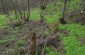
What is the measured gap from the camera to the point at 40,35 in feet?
95.6

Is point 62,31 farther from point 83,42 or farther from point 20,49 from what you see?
point 20,49

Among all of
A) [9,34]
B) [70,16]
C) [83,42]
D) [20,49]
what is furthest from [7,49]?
[70,16]

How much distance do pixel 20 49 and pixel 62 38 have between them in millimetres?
6978

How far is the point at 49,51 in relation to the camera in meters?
24.1

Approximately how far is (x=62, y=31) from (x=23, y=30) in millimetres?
6382

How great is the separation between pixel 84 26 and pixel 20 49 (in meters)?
13.6

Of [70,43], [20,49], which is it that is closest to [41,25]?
[70,43]

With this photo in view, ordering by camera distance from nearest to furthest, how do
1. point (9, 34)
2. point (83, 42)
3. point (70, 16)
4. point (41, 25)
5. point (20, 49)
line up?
point (20, 49) → point (83, 42) → point (9, 34) → point (41, 25) → point (70, 16)

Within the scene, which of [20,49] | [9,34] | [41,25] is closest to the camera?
[20,49]

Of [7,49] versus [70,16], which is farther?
[70,16]

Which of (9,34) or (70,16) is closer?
A: (9,34)

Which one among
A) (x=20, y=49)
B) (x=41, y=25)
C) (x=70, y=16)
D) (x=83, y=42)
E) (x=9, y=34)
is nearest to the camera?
(x=20, y=49)

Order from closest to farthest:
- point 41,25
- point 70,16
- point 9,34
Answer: point 9,34
point 41,25
point 70,16

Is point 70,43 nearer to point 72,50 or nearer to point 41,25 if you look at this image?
point 72,50
